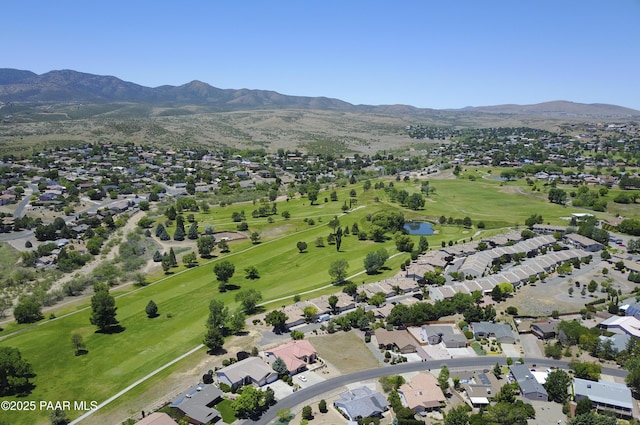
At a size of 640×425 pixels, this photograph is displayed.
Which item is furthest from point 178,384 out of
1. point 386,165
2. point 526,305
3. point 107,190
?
point 386,165

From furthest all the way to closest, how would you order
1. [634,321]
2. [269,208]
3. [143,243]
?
[269,208] < [143,243] < [634,321]

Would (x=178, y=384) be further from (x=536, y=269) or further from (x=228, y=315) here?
(x=536, y=269)

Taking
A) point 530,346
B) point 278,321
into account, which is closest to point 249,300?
point 278,321

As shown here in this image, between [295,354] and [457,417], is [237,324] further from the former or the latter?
[457,417]

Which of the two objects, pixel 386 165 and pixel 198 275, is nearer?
pixel 198 275

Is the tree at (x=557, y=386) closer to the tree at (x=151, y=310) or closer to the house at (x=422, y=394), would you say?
the house at (x=422, y=394)

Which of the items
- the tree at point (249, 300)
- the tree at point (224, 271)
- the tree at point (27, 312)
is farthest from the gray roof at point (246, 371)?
the tree at point (27, 312)

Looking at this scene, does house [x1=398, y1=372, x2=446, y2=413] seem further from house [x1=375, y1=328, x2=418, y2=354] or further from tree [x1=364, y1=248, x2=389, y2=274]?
tree [x1=364, y1=248, x2=389, y2=274]
